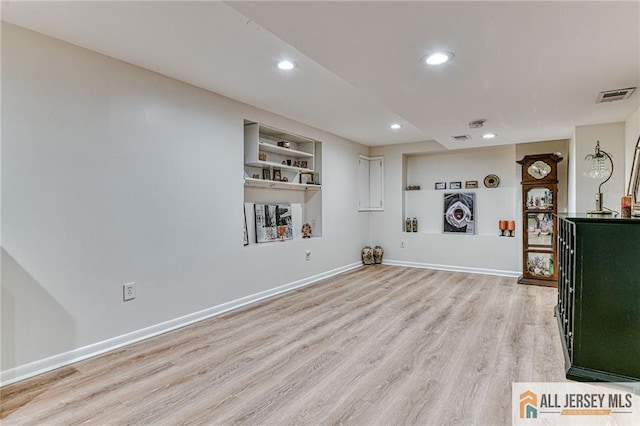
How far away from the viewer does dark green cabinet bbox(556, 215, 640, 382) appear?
207cm

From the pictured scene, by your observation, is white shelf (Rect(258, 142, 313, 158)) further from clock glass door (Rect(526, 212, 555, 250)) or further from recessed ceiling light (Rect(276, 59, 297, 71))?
clock glass door (Rect(526, 212, 555, 250))

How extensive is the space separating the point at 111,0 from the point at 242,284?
278 cm

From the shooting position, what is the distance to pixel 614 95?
9.62 ft

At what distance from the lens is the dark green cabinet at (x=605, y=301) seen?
6.78ft

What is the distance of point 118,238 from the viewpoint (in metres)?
2.73

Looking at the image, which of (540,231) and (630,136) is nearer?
(630,136)

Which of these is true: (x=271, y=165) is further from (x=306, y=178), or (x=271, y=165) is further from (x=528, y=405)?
(x=528, y=405)

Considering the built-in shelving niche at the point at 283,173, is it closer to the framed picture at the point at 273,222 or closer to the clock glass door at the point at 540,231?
the framed picture at the point at 273,222

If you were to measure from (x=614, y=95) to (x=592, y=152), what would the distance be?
51.1 inches

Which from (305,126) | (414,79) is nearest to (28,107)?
(414,79)

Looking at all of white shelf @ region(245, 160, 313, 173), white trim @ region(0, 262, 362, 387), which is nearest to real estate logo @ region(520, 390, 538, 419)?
white trim @ region(0, 262, 362, 387)

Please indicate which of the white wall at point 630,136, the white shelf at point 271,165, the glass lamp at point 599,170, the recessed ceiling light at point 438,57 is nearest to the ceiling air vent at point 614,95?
the glass lamp at point 599,170

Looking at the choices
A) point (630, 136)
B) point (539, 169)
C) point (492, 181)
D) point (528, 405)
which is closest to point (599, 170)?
point (630, 136)

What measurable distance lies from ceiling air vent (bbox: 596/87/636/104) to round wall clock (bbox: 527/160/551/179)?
74.8 inches
